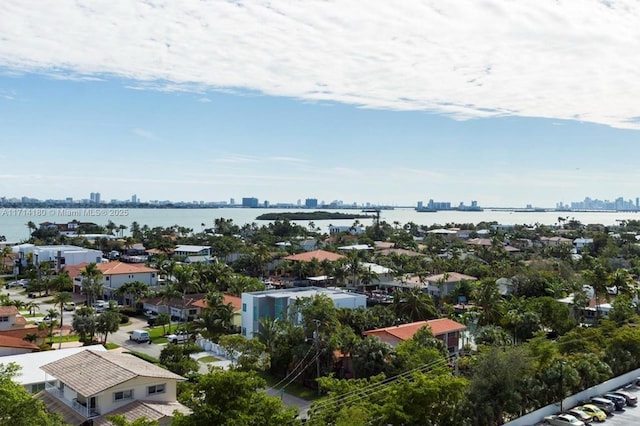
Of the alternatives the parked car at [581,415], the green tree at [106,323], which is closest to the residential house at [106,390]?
the green tree at [106,323]

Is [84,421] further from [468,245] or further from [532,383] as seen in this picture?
[468,245]

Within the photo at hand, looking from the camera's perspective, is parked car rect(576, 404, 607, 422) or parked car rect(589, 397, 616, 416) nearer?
parked car rect(576, 404, 607, 422)

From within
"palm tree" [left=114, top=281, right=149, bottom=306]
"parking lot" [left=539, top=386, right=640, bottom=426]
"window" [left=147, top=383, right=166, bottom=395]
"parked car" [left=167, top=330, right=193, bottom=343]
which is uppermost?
"window" [left=147, top=383, right=166, bottom=395]

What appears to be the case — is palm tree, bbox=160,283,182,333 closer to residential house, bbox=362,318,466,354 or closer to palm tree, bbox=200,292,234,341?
palm tree, bbox=200,292,234,341

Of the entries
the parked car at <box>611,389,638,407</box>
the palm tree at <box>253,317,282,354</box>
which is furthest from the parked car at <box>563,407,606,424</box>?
the palm tree at <box>253,317,282,354</box>

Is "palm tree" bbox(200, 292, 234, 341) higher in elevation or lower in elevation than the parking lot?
higher

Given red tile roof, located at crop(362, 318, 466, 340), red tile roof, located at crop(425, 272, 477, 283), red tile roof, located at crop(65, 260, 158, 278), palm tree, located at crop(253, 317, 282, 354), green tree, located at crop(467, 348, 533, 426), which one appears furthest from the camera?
red tile roof, located at crop(65, 260, 158, 278)

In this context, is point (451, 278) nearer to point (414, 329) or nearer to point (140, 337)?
point (414, 329)
